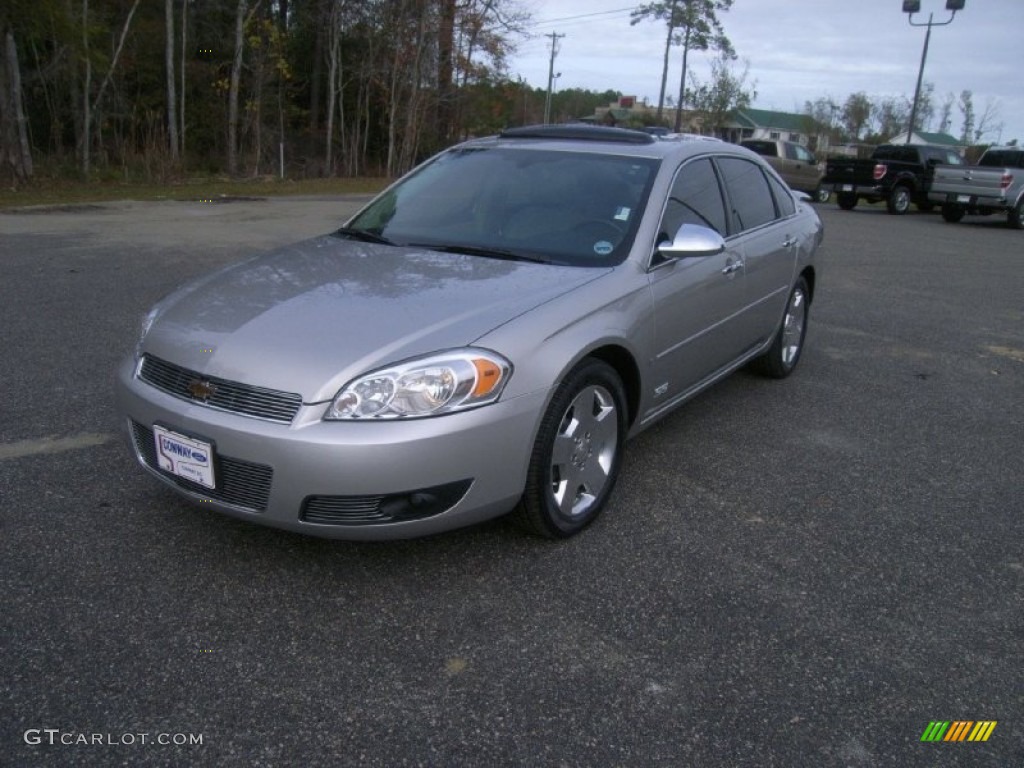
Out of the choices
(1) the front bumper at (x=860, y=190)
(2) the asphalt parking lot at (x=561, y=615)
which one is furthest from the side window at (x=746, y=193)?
(1) the front bumper at (x=860, y=190)

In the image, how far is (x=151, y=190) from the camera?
18344 mm

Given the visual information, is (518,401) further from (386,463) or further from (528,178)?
(528,178)

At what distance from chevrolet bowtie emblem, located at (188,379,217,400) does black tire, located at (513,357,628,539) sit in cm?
113

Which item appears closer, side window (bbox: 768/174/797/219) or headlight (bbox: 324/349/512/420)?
headlight (bbox: 324/349/512/420)

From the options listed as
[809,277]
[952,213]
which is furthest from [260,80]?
[809,277]

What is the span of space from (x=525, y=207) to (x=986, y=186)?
18170 mm

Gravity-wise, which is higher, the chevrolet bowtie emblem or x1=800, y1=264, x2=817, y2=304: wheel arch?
x1=800, y1=264, x2=817, y2=304: wheel arch

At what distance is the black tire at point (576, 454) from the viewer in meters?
3.03

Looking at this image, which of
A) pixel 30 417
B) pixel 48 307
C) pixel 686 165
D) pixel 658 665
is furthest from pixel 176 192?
pixel 658 665

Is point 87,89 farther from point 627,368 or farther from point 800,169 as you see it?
point 627,368

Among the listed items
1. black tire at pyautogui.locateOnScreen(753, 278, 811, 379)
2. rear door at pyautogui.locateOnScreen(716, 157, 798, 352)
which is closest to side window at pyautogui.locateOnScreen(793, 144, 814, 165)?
black tire at pyautogui.locateOnScreen(753, 278, 811, 379)

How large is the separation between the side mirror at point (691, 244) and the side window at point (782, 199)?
1917mm

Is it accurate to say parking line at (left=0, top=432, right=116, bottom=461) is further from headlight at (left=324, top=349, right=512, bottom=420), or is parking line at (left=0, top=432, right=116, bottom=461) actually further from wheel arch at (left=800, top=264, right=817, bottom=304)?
wheel arch at (left=800, top=264, right=817, bottom=304)

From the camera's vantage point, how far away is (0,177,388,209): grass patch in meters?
15.6
